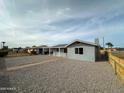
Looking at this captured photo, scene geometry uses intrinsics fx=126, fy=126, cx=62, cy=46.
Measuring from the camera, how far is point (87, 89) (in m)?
6.17

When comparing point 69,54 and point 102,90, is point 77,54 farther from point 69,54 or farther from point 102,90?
point 102,90

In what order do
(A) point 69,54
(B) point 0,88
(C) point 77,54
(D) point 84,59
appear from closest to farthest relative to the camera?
1. (B) point 0,88
2. (D) point 84,59
3. (C) point 77,54
4. (A) point 69,54

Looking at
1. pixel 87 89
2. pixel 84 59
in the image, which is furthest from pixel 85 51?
pixel 87 89

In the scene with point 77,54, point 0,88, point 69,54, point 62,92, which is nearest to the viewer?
point 62,92

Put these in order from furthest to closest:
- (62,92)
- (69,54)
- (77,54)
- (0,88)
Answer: (69,54) → (77,54) → (0,88) → (62,92)

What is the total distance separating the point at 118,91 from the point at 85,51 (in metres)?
15.9

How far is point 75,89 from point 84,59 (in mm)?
15726

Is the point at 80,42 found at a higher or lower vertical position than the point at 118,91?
higher

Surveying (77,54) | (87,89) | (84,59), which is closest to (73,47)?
(77,54)

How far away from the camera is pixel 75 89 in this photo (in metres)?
6.16

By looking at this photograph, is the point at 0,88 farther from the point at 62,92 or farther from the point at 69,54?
the point at 69,54

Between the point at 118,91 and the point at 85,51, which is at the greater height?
the point at 85,51

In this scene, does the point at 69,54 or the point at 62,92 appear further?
the point at 69,54

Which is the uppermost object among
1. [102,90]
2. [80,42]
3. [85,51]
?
[80,42]
